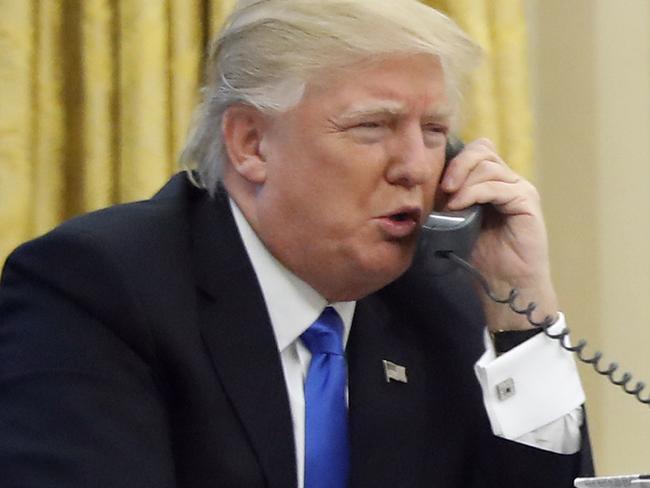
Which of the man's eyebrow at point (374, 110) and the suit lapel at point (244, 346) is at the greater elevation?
the man's eyebrow at point (374, 110)

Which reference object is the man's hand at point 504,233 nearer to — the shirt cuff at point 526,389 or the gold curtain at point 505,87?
the shirt cuff at point 526,389

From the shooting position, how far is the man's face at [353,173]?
1455 millimetres

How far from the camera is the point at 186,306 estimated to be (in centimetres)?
140

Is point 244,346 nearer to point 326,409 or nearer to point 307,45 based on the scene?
point 326,409

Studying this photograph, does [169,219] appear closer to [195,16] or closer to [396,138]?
[396,138]

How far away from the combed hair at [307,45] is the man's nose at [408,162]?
11cm

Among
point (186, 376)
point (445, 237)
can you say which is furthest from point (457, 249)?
point (186, 376)

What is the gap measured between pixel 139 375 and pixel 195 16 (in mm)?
999

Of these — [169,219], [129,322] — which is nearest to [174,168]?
[169,219]

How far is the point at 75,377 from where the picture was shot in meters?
1.26

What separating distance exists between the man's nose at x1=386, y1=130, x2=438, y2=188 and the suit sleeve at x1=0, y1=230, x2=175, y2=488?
39 centimetres

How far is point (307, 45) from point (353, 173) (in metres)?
0.18

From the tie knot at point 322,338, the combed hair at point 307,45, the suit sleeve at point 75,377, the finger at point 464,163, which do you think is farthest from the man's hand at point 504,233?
the suit sleeve at point 75,377

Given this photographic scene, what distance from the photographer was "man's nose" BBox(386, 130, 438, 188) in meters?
1.46
